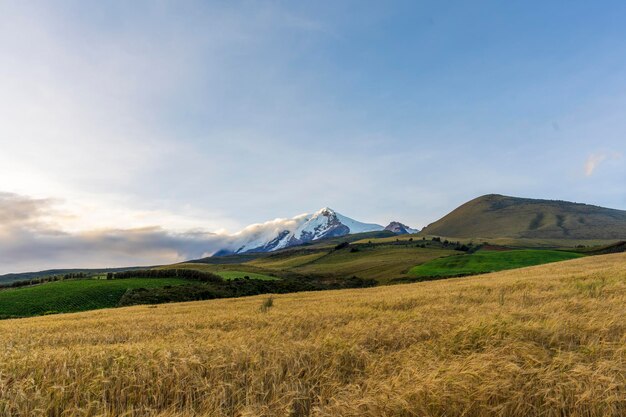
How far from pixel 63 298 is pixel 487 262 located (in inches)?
3699

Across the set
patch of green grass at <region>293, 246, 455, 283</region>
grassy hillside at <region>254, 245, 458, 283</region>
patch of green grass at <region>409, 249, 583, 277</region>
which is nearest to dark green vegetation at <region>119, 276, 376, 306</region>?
patch of green grass at <region>293, 246, 455, 283</region>

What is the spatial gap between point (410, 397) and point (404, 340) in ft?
12.8

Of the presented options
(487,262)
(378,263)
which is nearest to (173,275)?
(378,263)

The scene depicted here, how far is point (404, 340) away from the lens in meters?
8.75

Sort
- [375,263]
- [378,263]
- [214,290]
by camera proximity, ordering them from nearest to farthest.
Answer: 1. [214,290]
2. [378,263]
3. [375,263]

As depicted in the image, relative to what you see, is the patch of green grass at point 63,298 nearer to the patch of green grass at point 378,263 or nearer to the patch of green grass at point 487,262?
the patch of green grass at point 378,263

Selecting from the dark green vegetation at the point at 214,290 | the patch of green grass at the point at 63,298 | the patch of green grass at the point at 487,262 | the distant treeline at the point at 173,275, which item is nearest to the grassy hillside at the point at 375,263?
the patch of green grass at the point at 487,262

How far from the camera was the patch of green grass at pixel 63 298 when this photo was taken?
61781 millimetres

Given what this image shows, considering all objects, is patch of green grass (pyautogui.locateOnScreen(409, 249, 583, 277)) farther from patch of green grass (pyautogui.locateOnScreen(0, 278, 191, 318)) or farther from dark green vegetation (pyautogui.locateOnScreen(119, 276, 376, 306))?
patch of green grass (pyautogui.locateOnScreen(0, 278, 191, 318))

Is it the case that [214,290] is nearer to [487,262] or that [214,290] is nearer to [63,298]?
[63,298]

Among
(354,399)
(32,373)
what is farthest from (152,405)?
(354,399)

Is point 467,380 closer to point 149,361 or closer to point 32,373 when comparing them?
point 149,361

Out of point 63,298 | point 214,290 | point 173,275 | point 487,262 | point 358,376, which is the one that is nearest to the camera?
point 358,376

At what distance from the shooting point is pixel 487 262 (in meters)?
99.1
